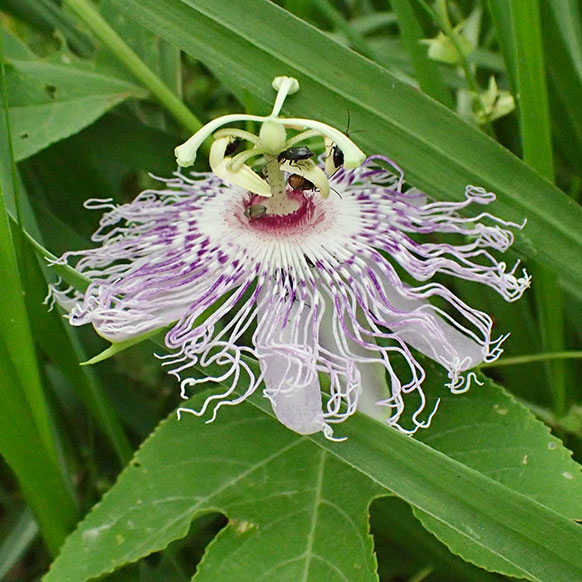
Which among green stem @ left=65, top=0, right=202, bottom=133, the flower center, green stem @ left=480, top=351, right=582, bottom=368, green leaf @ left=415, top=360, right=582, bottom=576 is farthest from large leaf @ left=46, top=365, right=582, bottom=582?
green stem @ left=65, top=0, right=202, bottom=133

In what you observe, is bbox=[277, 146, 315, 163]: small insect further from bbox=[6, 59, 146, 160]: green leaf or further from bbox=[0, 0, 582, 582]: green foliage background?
bbox=[6, 59, 146, 160]: green leaf

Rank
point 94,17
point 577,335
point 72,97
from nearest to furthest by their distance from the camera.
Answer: point 94,17, point 72,97, point 577,335

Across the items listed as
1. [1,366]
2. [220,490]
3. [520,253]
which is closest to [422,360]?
[520,253]

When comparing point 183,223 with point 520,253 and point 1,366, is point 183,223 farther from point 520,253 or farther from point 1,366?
point 520,253

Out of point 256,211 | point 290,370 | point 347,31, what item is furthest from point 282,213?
point 347,31

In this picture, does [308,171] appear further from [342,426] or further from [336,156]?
[342,426]

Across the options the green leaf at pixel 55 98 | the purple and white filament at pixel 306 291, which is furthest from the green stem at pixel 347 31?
the green leaf at pixel 55 98
